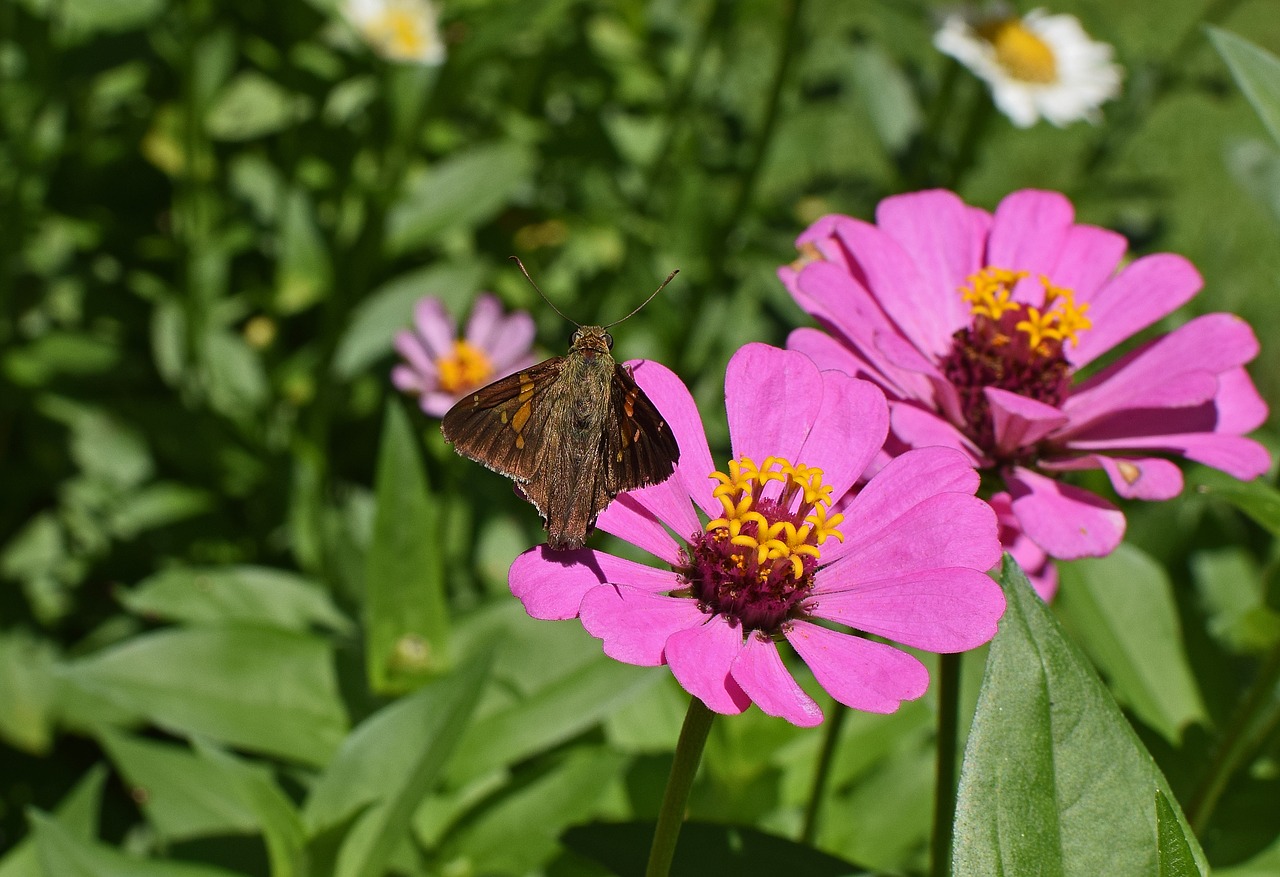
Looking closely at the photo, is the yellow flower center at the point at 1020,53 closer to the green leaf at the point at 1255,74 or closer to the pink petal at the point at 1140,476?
the green leaf at the point at 1255,74

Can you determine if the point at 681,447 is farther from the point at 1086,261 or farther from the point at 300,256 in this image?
the point at 300,256

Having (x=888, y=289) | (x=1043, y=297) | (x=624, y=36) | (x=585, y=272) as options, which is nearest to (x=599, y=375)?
(x=888, y=289)

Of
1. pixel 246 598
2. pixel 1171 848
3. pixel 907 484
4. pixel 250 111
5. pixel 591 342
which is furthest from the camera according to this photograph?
pixel 250 111

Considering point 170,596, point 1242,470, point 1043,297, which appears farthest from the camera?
point 170,596

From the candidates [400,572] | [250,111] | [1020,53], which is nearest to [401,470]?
[400,572]

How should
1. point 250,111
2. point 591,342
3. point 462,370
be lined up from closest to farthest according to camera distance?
point 591,342 < point 462,370 < point 250,111

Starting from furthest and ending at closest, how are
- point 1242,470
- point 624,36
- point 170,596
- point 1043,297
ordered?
point 624,36 → point 170,596 → point 1043,297 → point 1242,470

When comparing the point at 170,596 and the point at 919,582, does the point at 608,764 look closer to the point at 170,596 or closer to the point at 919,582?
the point at 919,582

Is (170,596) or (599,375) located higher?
(599,375)

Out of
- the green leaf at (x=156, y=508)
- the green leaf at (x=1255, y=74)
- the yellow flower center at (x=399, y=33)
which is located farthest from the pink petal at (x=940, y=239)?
the green leaf at (x=156, y=508)
